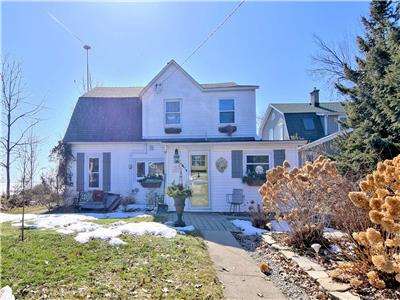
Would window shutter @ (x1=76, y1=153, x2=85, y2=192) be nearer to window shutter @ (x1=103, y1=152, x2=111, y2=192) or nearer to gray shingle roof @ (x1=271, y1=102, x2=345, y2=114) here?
window shutter @ (x1=103, y1=152, x2=111, y2=192)

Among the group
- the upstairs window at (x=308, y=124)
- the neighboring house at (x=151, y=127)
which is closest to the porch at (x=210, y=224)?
the neighboring house at (x=151, y=127)

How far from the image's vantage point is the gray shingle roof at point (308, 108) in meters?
21.7

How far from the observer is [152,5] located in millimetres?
7723

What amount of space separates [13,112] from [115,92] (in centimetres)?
557

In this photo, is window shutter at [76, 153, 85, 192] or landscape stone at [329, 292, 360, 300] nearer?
landscape stone at [329, 292, 360, 300]

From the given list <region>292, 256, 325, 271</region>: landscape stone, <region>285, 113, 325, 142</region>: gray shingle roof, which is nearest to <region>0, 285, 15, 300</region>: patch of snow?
<region>292, 256, 325, 271</region>: landscape stone

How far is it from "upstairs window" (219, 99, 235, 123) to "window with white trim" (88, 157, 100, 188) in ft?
21.4

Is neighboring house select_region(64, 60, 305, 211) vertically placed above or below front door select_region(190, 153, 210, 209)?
above

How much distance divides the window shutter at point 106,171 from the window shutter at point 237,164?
20.3 feet

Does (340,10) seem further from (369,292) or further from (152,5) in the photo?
(369,292)

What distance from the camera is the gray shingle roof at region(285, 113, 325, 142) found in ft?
68.5

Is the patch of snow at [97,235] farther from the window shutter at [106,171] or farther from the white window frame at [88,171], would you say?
the white window frame at [88,171]

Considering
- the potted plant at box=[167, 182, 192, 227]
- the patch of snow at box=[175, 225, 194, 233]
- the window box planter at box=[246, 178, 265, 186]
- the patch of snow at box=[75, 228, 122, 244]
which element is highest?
the window box planter at box=[246, 178, 265, 186]

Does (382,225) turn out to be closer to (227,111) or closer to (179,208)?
(179,208)
